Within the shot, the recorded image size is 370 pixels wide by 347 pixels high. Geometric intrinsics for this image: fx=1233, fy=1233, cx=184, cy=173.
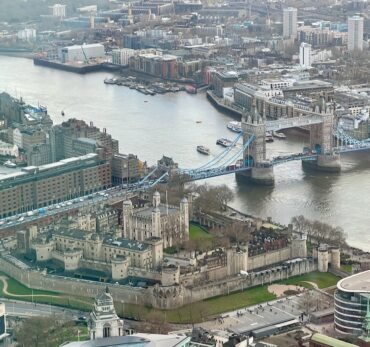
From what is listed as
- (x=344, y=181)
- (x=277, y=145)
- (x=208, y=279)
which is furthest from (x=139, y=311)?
(x=277, y=145)

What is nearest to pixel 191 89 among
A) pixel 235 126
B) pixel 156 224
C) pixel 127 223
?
pixel 235 126

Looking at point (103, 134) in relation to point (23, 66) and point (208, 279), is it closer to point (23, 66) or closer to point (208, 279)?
point (208, 279)

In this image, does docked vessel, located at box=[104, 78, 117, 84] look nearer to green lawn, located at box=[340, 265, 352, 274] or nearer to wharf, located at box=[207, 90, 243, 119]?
wharf, located at box=[207, 90, 243, 119]

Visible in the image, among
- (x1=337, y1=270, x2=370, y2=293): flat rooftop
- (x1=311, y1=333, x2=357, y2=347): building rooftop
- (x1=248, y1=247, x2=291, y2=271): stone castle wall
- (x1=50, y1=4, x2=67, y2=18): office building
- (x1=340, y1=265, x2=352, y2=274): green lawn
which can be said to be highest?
(x1=50, y1=4, x2=67, y2=18): office building

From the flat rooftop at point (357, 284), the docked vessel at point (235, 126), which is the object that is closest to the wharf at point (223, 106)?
the docked vessel at point (235, 126)

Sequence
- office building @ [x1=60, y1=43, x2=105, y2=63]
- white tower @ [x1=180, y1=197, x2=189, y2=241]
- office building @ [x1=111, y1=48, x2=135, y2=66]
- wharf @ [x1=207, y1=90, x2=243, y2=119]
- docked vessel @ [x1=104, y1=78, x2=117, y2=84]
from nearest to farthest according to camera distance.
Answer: white tower @ [x1=180, y1=197, x2=189, y2=241] < wharf @ [x1=207, y1=90, x2=243, y2=119] < docked vessel @ [x1=104, y1=78, x2=117, y2=84] < office building @ [x1=111, y1=48, x2=135, y2=66] < office building @ [x1=60, y1=43, x2=105, y2=63]

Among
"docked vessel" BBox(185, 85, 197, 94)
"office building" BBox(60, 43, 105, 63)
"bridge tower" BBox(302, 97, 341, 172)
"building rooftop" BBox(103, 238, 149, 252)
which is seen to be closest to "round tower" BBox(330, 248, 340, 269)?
"building rooftop" BBox(103, 238, 149, 252)

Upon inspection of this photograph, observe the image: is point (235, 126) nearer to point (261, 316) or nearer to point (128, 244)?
point (128, 244)
